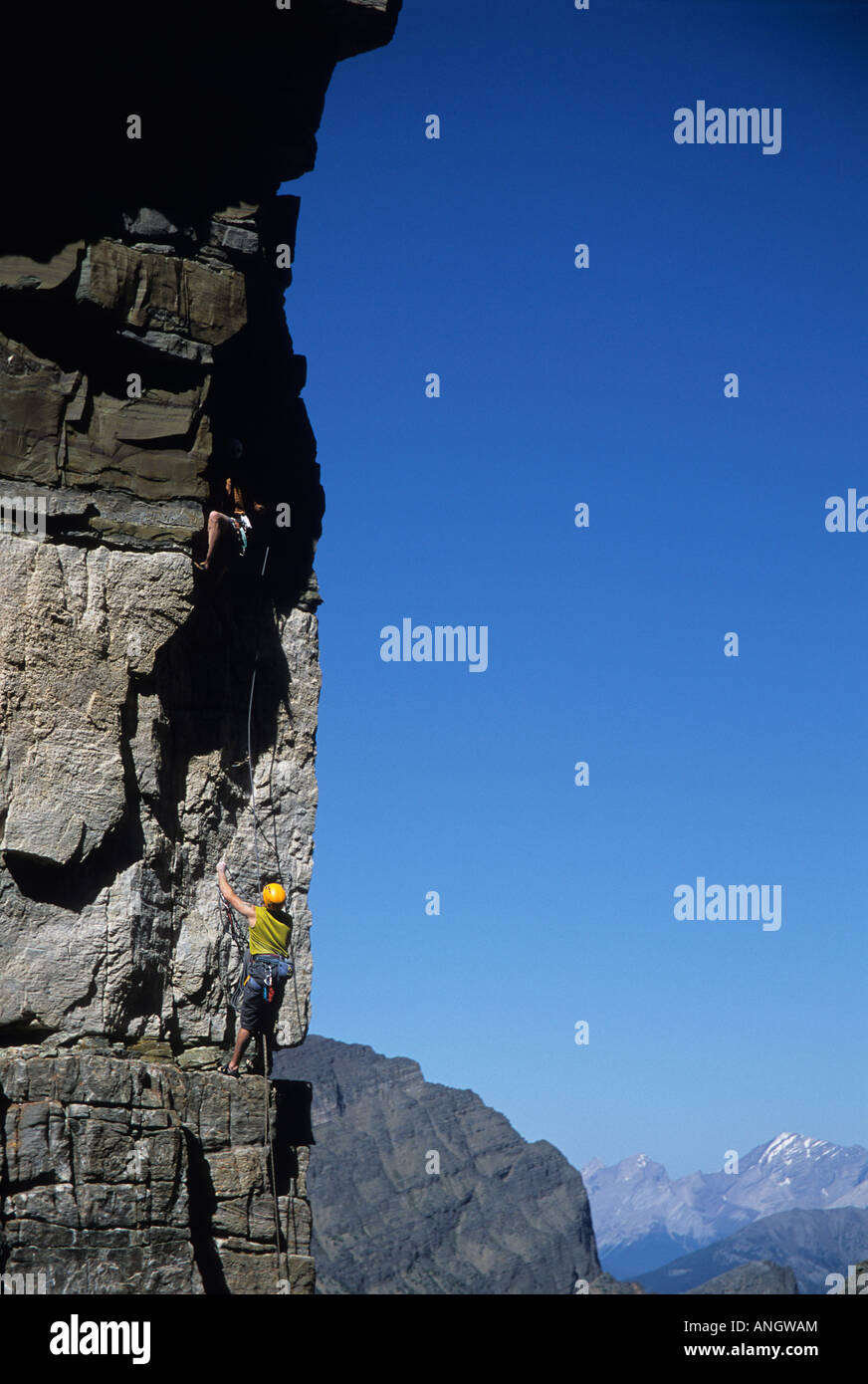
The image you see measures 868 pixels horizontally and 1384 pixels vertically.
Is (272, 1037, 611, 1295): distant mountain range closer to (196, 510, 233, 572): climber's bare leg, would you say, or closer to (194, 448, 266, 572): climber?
(194, 448, 266, 572): climber

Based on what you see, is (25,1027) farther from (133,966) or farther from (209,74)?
(209,74)

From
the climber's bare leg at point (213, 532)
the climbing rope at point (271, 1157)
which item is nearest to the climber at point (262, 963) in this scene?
the climbing rope at point (271, 1157)

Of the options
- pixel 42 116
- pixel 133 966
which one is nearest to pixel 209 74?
pixel 42 116

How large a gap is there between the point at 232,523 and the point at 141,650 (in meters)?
3.01

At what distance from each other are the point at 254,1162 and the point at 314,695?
28.2 feet

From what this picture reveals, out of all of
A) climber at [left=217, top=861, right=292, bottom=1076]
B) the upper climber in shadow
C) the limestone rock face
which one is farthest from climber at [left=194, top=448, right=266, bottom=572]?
the limestone rock face

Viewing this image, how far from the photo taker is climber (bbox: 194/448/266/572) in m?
24.6

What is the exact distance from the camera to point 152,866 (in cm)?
2386

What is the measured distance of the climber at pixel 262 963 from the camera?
23.4 metres

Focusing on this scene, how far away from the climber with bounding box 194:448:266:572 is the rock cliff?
10.0 inches

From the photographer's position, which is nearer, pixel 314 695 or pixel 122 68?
pixel 122 68

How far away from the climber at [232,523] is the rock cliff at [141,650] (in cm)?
26

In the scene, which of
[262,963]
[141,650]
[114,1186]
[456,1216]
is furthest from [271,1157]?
[456,1216]

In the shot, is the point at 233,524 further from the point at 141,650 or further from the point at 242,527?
the point at 141,650
